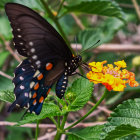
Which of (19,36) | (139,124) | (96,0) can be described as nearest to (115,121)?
(139,124)

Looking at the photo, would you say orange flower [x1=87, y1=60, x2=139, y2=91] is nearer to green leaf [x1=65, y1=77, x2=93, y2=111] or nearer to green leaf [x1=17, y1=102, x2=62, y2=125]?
green leaf [x1=65, y1=77, x2=93, y2=111]

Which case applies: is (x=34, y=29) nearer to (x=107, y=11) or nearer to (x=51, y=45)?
(x=51, y=45)

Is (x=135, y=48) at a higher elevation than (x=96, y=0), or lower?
lower

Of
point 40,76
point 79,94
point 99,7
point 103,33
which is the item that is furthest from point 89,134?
point 103,33

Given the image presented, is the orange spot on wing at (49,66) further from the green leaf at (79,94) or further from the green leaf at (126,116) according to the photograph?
the green leaf at (126,116)

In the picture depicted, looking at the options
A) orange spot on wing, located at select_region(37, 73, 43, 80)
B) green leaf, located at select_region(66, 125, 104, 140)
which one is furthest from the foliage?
orange spot on wing, located at select_region(37, 73, 43, 80)

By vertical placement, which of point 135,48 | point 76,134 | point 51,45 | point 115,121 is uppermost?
point 51,45

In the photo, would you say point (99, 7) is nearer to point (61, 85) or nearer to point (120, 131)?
point (61, 85)

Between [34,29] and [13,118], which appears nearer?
[34,29]

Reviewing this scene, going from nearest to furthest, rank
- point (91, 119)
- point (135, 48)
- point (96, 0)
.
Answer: point (96, 0)
point (91, 119)
point (135, 48)
